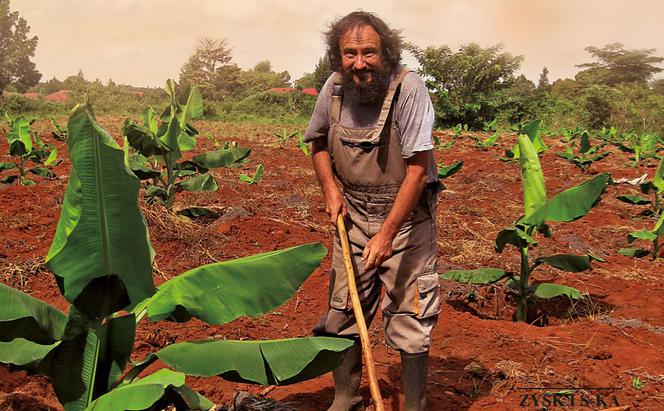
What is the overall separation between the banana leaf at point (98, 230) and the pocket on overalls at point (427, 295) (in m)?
1.33

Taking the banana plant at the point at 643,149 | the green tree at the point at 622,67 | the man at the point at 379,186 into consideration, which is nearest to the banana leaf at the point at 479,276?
the man at the point at 379,186

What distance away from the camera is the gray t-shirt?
2732mm

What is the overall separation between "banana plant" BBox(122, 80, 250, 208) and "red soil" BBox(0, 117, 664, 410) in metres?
0.57

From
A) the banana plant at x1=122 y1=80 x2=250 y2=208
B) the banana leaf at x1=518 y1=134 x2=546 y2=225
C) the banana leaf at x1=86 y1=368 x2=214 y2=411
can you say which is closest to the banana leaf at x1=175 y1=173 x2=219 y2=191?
the banana plant at x1=122 y1=80 x2=250 y2=208

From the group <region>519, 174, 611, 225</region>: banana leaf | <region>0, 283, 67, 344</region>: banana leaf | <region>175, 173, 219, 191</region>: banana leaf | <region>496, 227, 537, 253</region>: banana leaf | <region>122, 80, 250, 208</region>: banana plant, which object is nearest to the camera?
<region>0, 283, 67, 344</region>: banana leaf

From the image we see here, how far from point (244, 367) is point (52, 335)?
742 millimetres

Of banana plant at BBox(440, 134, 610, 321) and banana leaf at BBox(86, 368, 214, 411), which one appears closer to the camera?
banana leaf at BBox(86, 368, 214, 411)

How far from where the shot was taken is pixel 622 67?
45281 mm

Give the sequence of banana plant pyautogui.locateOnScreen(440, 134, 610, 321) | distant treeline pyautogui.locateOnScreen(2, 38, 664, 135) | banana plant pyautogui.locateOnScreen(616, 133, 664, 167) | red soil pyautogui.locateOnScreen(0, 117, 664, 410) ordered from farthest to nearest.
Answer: distant treeline pyautogui.locateOnScreen(2, 38, 664, 135)
banana plant pyautogui.locateOnScreen(616, 133, 664, 167)
banana plant pyautogui.locateOnScreen(440, 134, 610, 321)
red soil pyautogui.locateOnScreen(0, 117, 664, 410)

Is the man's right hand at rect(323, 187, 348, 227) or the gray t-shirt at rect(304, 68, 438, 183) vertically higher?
the gray t-shirt at rect(304, 68, 438, 183)

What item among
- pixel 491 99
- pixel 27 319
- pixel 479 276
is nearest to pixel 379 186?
pixel 27 319

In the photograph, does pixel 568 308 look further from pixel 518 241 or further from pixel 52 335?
pixel 52 335

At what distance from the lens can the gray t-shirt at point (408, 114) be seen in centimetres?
273

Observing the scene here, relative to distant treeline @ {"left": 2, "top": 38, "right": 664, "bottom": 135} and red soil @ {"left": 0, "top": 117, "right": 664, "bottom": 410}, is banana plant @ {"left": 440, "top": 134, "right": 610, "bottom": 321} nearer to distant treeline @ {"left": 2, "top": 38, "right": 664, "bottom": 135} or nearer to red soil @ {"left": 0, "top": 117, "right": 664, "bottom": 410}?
red soil @ {"left": 0, "top": 117, "right": 664, "bottom": 410}
